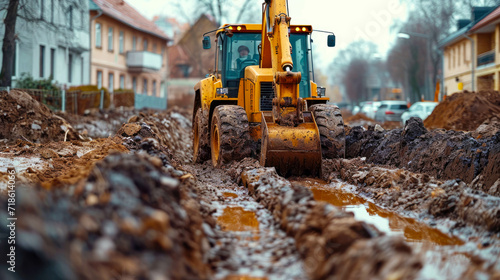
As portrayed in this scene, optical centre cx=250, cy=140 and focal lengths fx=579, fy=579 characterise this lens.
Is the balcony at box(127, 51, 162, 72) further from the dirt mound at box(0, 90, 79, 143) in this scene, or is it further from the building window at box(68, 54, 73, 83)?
the dirt mound at box(0, 90, 79, 143)

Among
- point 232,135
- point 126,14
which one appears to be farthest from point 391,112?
point 232,135

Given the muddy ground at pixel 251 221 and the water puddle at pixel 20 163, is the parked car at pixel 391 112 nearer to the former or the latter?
the muddy ground at pixel 251 221

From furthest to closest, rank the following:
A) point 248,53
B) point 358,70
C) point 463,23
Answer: point 358,70
point 463,23
point 248,53

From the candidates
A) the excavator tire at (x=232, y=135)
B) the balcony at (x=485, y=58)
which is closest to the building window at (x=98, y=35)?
the balcony at (x=485, y=58)

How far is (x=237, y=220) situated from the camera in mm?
7031

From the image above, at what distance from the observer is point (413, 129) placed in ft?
43.5

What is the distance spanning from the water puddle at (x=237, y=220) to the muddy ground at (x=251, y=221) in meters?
0.02

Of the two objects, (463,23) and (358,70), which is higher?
(358,70)

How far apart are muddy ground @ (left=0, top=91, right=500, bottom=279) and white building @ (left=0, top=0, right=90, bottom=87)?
1464 centimetres

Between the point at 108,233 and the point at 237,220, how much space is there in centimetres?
326

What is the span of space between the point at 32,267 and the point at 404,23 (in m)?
62.1

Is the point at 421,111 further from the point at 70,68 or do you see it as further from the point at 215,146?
the point at 215,146

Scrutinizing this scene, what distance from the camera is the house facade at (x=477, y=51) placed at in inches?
1510

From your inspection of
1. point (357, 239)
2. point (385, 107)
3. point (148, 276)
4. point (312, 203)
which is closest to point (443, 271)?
point (357, 239)
